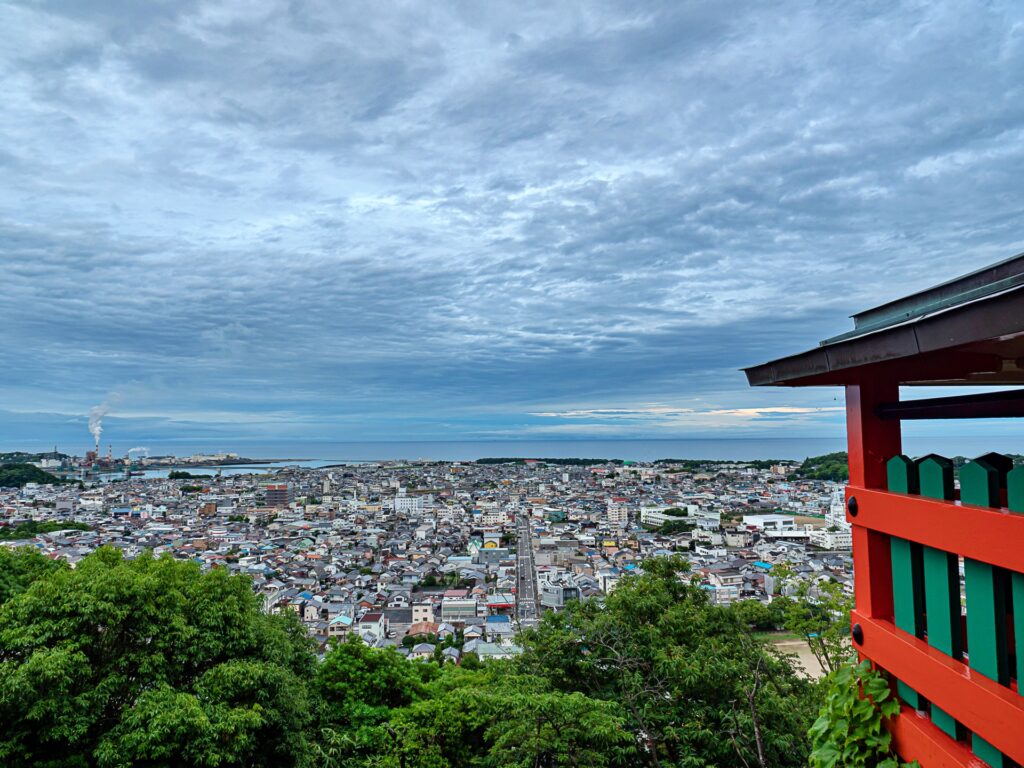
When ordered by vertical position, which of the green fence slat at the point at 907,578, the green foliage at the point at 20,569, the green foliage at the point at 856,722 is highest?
the green fence slat at the point at 907,578

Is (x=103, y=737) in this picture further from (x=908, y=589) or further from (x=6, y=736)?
(x=908, y=589)

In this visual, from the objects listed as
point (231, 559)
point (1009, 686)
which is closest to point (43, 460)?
point (231, 559)

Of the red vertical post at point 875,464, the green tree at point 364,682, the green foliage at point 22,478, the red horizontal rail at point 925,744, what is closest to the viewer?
the red horizontal rail at point 925,744

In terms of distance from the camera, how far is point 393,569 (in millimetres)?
29516

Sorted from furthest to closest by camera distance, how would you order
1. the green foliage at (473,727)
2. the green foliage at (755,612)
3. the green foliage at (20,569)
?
the green foliage at (755,612) < the green foliage at (20,569) < the green foliage at (473,727)

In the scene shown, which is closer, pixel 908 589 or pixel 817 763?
pixel 908 589

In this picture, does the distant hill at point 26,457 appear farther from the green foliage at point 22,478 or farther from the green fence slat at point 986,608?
the green fence slat at point 986,608

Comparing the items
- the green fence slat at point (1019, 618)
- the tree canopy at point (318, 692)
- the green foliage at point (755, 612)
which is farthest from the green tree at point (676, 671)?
the green fence slat at point (1019, 618)

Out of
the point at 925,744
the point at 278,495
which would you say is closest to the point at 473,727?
the point at 925,744

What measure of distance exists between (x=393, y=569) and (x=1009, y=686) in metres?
30.3

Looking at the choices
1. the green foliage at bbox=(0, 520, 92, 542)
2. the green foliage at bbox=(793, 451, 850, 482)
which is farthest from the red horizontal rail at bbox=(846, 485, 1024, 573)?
the green foliage at bbox=(793, 451, 850, 482)

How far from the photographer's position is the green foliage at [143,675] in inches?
163

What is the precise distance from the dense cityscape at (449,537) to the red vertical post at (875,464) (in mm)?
5685

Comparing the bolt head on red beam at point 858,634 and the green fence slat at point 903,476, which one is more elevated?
the green fence slat at point 903,476
